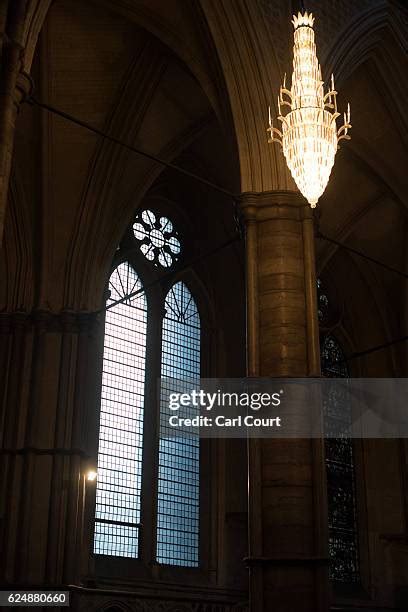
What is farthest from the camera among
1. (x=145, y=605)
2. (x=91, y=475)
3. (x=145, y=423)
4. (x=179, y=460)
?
(x=179, y=460)

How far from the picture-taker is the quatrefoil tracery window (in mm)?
19234

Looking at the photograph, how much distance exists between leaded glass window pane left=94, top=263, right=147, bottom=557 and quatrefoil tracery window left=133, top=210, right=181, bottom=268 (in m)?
0.70

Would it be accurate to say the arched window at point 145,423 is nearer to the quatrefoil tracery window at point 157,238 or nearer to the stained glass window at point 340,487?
the quatrefoil tracery window at point 157,238

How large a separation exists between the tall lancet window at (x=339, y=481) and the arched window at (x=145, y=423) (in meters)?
3.55

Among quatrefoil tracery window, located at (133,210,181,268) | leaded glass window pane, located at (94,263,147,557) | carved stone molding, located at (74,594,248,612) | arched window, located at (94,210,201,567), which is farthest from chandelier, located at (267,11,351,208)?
quatrefoil tracery window, located at (133,210,181,268)

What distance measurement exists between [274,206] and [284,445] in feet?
10.5

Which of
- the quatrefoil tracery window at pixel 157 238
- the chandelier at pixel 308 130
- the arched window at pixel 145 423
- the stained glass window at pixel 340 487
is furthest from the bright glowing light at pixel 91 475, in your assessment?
the chandelier at pixel 308 130

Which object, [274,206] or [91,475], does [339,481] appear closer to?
[91,475]

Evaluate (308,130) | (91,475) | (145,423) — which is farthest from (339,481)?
(308,130)

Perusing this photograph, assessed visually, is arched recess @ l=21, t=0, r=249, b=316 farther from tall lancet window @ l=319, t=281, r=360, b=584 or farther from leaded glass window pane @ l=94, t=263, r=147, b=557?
tall lancet window @ l=319, t=281, r=360, b=584

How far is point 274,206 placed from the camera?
12539 millimetres

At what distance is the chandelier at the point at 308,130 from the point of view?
1057 cm

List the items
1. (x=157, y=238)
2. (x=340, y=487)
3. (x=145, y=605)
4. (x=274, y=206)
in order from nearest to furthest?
(x=274, y=206) < (x=145, y=605) < (x=157, y=238) < (x=340, y=487)

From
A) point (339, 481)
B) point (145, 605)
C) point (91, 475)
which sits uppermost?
Result: point (339, 481)
